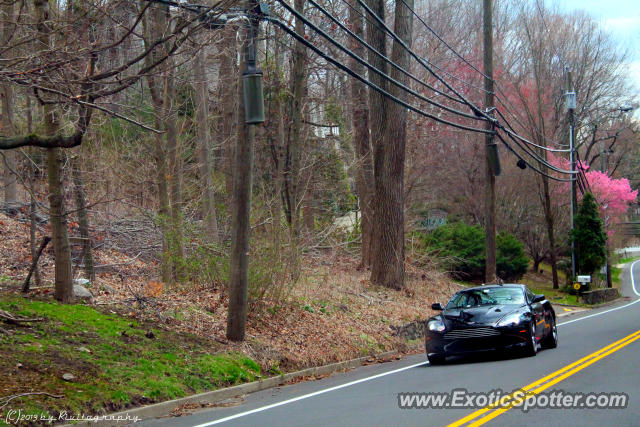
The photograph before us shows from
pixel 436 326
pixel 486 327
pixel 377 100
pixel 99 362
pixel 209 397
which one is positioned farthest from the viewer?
pixel 377 100

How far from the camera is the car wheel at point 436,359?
13.6 metres

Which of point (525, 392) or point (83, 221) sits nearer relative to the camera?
point (525, 392)

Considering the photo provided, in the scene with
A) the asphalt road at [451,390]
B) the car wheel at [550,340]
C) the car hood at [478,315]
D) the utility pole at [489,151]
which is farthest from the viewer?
the utility pole at [489,151]

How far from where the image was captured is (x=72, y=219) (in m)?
17.6

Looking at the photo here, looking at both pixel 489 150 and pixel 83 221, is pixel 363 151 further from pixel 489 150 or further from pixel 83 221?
pixel 83 221

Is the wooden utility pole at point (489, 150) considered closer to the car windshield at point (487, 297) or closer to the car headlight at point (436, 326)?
the car windshield at point (487, 297)

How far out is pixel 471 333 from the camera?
43.1ft

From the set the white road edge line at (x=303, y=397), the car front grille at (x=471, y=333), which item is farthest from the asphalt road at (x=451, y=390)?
the car front grille at (x=471, y=333)

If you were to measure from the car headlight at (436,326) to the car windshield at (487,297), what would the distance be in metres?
0.90

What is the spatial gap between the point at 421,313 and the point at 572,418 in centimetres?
1282

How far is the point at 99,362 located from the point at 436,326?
21.6 feet

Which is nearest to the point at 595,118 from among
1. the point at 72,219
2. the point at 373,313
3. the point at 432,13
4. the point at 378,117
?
the point at 432,13

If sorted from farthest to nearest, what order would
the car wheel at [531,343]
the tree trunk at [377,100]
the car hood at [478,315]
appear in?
the tree trunk at [377,100] → the car wheel at [531,343] → the car hood at [478,315]

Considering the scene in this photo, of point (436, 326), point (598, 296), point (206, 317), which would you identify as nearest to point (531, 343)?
point (436, 326)
